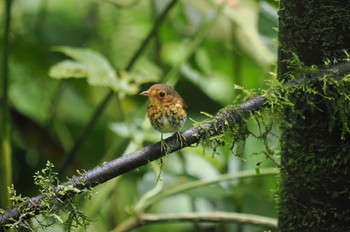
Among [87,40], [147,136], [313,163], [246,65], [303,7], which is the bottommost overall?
[313,163]

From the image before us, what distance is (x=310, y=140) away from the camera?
798 millimetres

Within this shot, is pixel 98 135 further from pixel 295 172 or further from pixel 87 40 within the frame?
pixel 295 172

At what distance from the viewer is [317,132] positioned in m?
0.79

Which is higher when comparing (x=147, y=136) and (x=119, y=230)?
(x=147, y=136)

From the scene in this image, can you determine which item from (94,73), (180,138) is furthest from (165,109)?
(94,73)

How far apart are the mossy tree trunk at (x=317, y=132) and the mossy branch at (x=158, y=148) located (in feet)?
0.13

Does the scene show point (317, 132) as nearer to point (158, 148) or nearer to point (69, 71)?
point (158, 148)

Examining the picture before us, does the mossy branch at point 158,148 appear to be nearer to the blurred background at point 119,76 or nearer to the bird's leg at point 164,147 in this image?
the bird's leg at point 164,147

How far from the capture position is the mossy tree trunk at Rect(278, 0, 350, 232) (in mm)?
775

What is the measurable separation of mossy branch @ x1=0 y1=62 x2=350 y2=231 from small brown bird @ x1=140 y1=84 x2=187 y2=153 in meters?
0.07

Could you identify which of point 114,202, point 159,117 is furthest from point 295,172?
point 114,202

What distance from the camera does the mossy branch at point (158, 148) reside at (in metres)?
0.62

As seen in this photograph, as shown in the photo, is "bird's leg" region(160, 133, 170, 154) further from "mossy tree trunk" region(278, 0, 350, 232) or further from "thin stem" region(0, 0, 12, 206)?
"thin stem" region(0, 0, 12, 206)

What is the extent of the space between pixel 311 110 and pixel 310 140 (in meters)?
0.04
